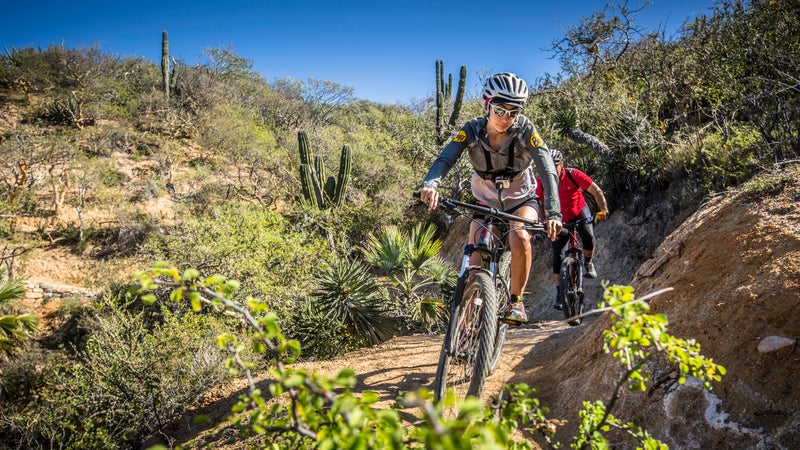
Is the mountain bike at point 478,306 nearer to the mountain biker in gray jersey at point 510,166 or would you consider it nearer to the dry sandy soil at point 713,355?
the mountain biker in gray jersey at point 510,166

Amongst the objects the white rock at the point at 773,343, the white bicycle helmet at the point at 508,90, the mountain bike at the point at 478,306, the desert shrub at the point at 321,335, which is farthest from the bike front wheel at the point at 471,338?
the desert shrub at the point at 321,335

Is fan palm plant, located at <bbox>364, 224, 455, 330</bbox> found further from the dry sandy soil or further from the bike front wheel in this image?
the bike front wheel

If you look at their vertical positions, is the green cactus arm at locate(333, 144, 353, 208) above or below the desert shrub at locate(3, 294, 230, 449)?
above

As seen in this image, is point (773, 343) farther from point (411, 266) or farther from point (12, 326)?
point (12, 326)

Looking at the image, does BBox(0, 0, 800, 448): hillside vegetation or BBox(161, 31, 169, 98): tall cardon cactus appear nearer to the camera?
BBox(0, 0, 800, 448): hillside vegetation

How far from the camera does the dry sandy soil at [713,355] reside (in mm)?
2377

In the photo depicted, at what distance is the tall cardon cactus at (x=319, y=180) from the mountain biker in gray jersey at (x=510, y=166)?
41.7 feet

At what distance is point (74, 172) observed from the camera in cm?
2106

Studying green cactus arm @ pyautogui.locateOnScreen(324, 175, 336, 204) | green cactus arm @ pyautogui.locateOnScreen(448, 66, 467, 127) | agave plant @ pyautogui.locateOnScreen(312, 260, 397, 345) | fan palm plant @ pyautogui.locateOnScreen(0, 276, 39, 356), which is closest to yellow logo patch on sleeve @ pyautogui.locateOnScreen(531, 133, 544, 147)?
agave plant @ pyautogui.locateOnScreen(312, 260, 397, 345)

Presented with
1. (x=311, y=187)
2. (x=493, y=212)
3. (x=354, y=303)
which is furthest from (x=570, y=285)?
(x=311, y=187)

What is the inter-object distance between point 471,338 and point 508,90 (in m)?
1.87

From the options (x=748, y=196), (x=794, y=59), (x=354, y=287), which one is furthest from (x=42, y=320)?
(x=794, y=59)

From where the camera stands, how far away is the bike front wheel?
113 inches

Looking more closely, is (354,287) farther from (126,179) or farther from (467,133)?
(126,179)
